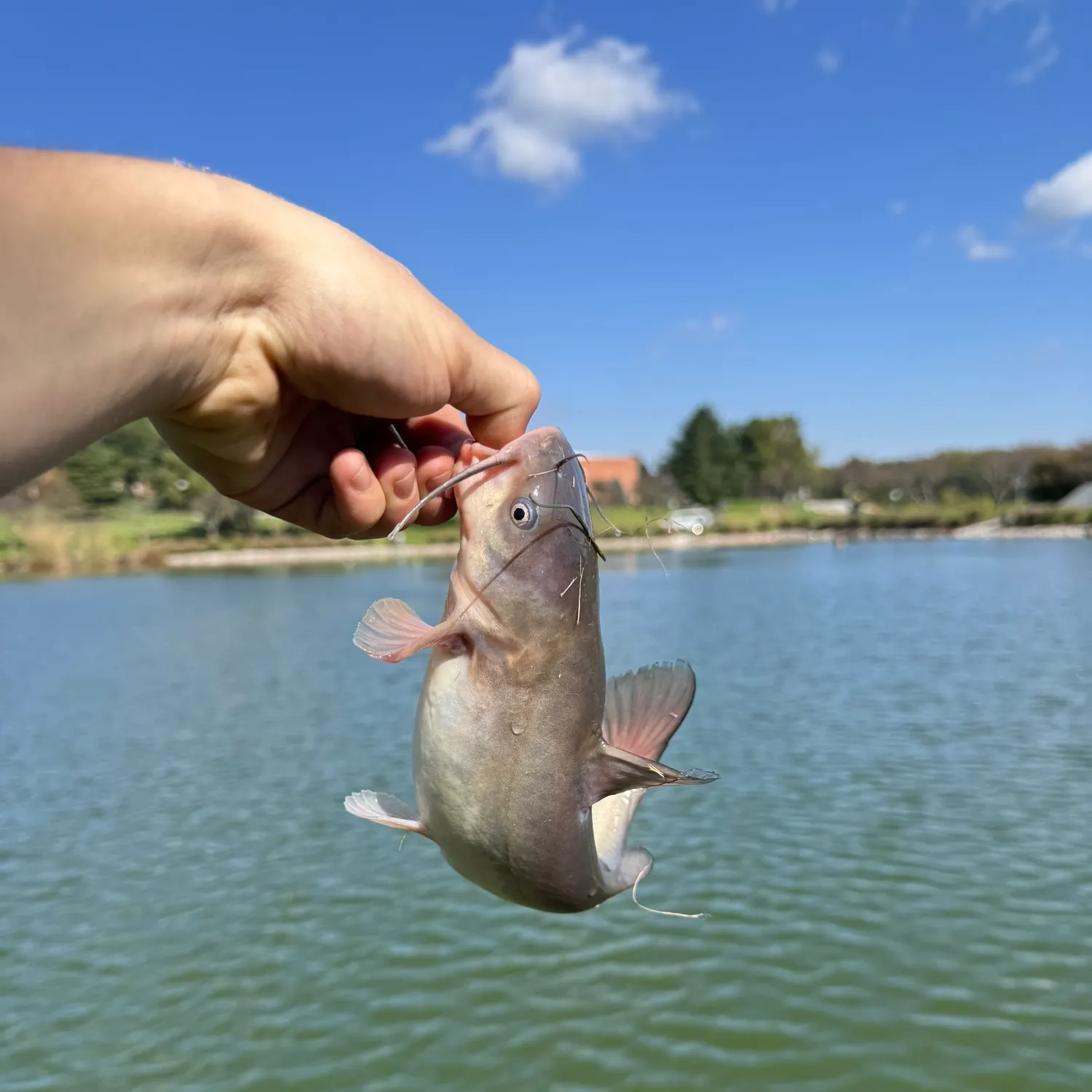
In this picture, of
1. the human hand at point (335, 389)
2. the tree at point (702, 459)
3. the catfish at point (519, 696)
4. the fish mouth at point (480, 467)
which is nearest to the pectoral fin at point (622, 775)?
the catfish at point (519, 696)

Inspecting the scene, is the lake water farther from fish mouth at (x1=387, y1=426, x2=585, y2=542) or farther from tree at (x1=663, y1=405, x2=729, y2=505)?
tree at (x1=663, y1=405, x2=729, y2=505)

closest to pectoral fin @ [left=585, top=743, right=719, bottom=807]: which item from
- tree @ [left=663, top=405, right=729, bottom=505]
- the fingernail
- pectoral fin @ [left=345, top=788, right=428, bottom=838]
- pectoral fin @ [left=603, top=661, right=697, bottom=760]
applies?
pectoral fin @ [left=603, top=661, right=697, bottom=760]

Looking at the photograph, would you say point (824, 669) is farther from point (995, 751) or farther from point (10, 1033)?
point (10, 1033)

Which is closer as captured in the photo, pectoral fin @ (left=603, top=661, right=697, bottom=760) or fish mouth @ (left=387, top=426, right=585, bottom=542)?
fish mouth @ (left=387, top=426, right=585, bottom=542)

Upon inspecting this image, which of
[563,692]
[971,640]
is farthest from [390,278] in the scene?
[971,640]

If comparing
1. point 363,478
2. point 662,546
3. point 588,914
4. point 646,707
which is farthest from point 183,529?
point 646,707

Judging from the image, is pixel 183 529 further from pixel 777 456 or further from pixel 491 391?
pixel 491 391
